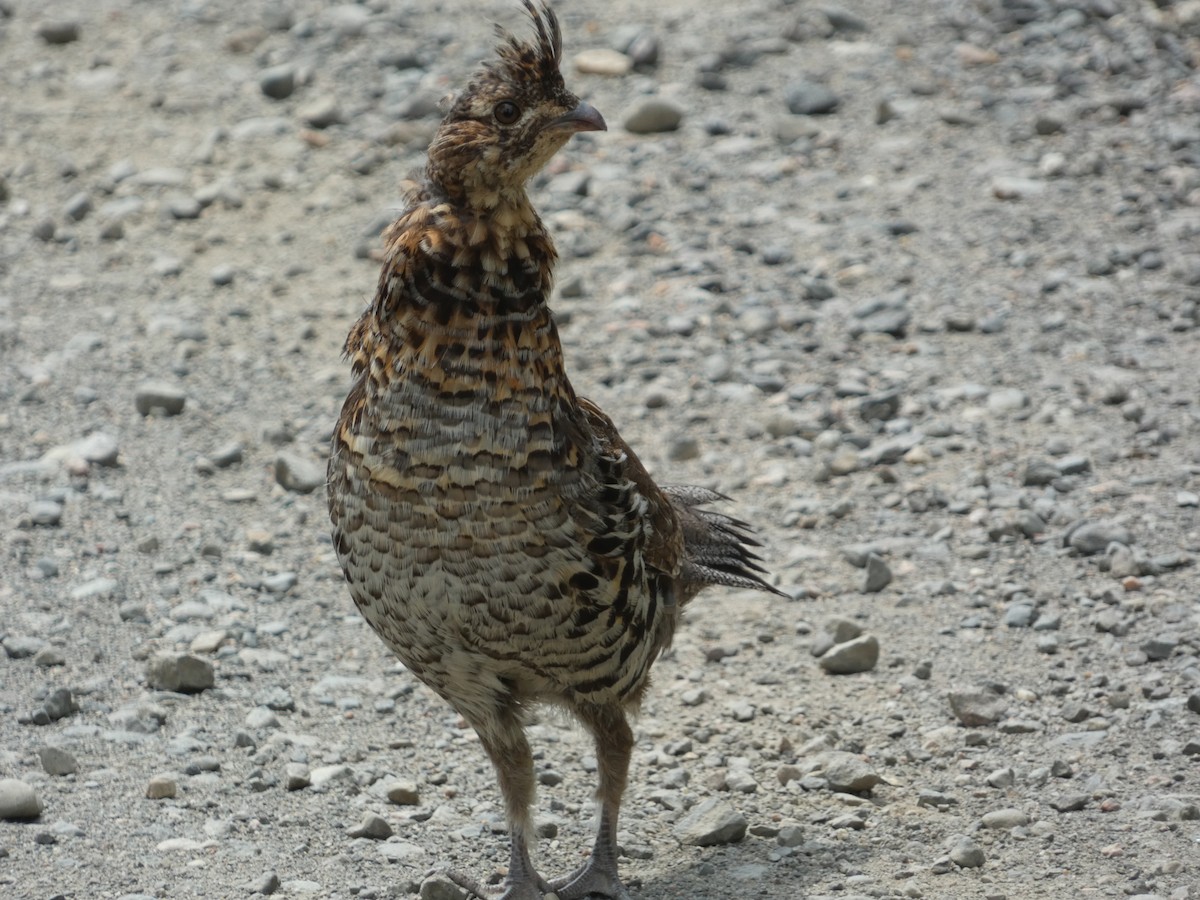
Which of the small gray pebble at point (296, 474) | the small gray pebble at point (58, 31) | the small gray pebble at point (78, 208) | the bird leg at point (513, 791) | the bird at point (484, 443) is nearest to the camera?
the bird at point (484, 443)

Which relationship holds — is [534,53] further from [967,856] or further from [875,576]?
[875,576]

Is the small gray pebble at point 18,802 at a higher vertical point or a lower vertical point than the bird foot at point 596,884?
higher

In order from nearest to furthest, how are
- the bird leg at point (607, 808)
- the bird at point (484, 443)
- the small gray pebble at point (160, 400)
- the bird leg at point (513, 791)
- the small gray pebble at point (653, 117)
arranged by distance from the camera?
the bird at point (484, 443) < the bird leg at point (513, 791) < the bird leg at point (607, 808) < the small gray pebble at point (160, 400) < the small gray pebble at point (653, 117)

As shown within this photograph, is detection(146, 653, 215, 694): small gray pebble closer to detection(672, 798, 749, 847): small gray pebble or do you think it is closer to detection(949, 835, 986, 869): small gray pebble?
detection(672, 798, 749, 847): small gray pebble

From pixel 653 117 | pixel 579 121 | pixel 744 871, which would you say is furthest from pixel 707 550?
pixel 653 117

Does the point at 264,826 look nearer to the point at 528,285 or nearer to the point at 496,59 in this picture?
the point at 528,285

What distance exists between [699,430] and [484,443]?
11.2ft

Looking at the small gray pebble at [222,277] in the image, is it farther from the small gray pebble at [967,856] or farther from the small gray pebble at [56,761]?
the small gray pebble at [967,856]

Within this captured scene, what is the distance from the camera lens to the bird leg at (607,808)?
16.0 ft

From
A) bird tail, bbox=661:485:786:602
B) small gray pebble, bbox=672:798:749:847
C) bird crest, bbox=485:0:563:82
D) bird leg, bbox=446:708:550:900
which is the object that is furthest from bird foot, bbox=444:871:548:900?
bird crest, bbox=485:0:563:82

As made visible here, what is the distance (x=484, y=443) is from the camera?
4215 millimetres

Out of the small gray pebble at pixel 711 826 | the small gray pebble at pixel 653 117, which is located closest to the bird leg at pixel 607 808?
the small gray pebble at pixel 711 826

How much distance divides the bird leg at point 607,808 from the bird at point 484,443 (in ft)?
1.18

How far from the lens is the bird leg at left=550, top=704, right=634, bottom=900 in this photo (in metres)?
4.89
